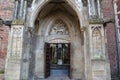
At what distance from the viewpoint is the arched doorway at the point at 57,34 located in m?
7.43

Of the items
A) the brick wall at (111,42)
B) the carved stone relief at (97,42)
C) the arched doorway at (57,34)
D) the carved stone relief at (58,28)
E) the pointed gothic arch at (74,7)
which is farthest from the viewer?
the carved stone relief at (58,28)

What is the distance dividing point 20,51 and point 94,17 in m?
2.97

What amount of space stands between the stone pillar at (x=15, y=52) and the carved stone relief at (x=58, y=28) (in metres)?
2.48

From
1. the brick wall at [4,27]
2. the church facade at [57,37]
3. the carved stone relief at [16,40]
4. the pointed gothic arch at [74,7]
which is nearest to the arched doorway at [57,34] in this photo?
the church facade at [57,37]

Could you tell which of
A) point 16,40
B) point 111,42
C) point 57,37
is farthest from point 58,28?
point 16,40

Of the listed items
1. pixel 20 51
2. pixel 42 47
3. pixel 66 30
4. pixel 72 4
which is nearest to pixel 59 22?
pixel 66 30

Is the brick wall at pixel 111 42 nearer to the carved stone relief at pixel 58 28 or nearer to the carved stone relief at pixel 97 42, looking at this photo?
the carved stone relief at pixel 58 28

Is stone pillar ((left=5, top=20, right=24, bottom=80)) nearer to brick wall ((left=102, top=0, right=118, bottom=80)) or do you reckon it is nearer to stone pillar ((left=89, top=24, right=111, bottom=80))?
stone pillar ((left=89, top=24, right=111, bottom=80))

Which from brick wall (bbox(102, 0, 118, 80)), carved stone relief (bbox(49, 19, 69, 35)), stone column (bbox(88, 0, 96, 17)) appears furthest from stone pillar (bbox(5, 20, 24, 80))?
brick wall (bbox(102, 0, 118, 80))

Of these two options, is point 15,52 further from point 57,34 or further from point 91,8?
point 91,8

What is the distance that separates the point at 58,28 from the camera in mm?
8227

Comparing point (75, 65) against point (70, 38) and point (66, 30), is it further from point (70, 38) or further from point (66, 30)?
point (66, 30)

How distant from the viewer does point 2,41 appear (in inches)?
325

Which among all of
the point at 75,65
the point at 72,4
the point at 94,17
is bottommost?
the point at 75,65
